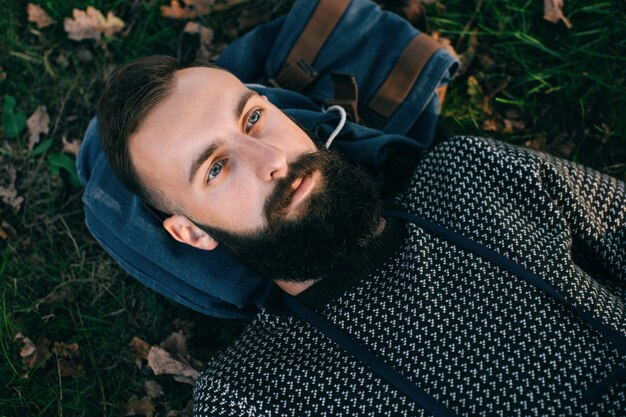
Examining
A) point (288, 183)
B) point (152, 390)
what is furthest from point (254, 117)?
point (152, 390)

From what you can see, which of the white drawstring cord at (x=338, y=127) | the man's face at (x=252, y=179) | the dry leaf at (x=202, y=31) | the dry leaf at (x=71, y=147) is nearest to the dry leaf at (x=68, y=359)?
the dry leaf at (x=71, y=147)

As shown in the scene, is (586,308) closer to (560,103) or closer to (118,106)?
(560,103)

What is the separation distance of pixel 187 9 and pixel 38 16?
1258 mm

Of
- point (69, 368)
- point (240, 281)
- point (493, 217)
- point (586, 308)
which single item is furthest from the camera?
point (69, 368)

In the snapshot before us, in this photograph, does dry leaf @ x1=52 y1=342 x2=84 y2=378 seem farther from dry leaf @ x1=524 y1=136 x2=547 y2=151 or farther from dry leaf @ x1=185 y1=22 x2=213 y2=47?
dry leaf @ x1=524 y1=136 x2=547 y2=151

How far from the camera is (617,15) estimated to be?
4012 millimetres

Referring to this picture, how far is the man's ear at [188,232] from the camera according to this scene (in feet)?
10.0

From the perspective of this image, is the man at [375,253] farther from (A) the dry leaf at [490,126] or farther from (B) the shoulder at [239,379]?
(A) the dry leaf at [490,126]

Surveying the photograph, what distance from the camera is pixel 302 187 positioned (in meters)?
2.83

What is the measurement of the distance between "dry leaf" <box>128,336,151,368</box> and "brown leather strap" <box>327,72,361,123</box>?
2275 millimetres

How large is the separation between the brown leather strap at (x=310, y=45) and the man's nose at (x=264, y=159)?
3.70 feet

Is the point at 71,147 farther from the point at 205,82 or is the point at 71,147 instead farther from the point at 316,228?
the point at 316,228

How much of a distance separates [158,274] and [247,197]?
1250mm

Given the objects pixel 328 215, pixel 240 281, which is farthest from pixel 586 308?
pixel 240 281
